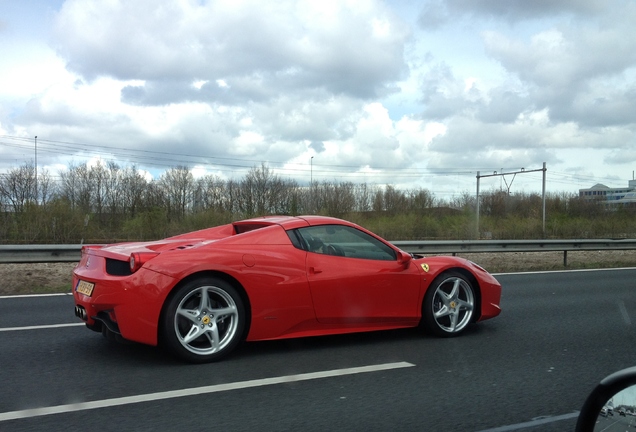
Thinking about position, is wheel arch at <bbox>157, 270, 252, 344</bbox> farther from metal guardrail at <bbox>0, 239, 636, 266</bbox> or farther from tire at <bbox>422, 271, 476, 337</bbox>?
metal guardrail at <bbox>0, 239, 636, 266</bbox>

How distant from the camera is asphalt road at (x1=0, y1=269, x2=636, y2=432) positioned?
395 cm

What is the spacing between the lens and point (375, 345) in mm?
6113

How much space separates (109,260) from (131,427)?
6.50ft

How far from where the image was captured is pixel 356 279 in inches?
232

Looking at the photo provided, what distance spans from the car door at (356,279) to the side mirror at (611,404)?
3616 mm

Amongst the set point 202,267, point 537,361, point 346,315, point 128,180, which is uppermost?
point 128,180

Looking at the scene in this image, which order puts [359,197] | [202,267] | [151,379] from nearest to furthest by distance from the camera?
[151,379]
[202,267]
[359,197]

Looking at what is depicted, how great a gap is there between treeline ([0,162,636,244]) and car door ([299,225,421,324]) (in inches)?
797

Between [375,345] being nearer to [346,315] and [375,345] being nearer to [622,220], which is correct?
[346,315]

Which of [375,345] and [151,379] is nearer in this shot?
[151,379]

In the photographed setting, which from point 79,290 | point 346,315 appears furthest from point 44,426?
point 346,315

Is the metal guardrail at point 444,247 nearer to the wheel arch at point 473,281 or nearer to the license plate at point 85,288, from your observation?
the license plate at point 85,288

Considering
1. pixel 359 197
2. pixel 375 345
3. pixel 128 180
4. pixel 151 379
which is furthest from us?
pixel 359 197

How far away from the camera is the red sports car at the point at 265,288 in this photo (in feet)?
16.6
